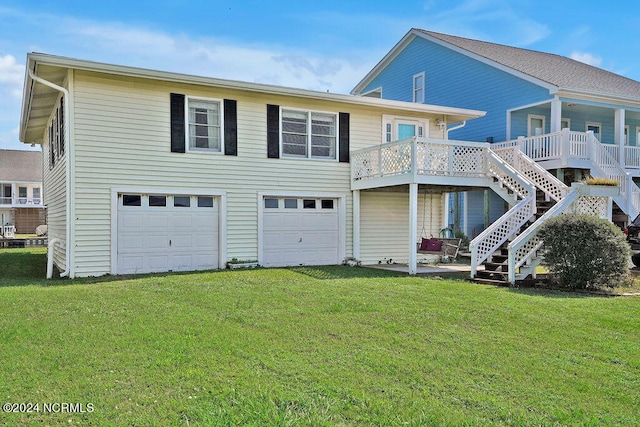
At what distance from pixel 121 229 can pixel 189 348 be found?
24.2 ft

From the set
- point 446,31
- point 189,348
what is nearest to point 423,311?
point 189,348

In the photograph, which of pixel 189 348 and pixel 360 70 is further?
pixel 360 70

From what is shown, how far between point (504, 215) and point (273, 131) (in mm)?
6189

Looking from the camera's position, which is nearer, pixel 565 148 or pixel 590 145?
pixel 565 148

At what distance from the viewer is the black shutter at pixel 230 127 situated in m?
12.6

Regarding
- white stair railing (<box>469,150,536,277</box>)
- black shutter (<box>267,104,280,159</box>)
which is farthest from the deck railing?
black shutter (<box>267,104,280,159</box>)

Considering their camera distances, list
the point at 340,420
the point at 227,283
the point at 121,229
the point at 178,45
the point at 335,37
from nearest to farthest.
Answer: the point at 340,420
the point at 227,283
the point at 121,229
the point at 178,45
the point at 335,37

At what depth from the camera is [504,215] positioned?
37.5ft

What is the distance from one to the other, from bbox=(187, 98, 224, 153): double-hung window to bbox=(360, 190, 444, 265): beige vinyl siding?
4.54 meters

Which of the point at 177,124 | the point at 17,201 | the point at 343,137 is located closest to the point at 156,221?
the point at 177,124

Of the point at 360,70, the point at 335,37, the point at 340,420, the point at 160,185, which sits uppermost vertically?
the point at 360,70

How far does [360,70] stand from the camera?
28375 mm

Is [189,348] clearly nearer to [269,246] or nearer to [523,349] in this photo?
[523,349]

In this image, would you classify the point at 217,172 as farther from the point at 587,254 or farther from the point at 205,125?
the point at 587,254
